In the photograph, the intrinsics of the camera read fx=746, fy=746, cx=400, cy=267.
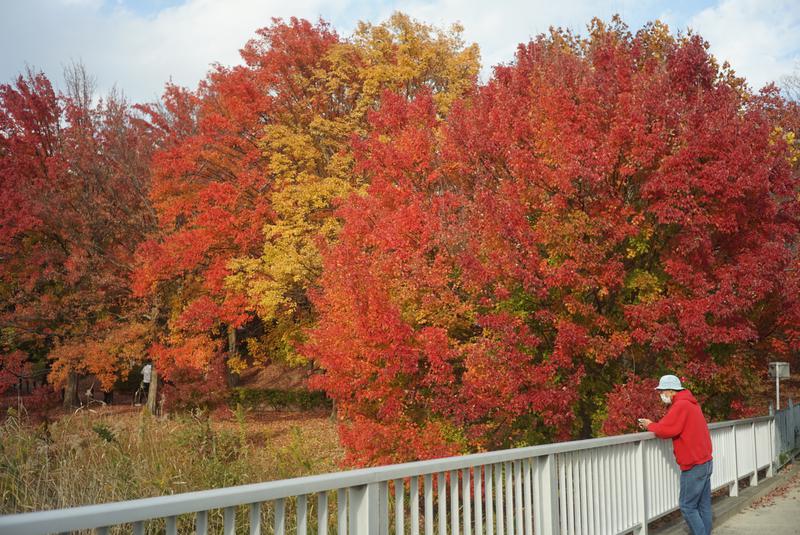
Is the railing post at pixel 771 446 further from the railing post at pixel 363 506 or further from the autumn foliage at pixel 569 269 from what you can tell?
the railing post at pixel 363 506

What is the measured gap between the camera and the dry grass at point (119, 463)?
9.15 meters

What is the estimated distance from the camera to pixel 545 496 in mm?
6105

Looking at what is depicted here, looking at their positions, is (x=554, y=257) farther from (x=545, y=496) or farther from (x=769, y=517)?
(x=545, y=496)

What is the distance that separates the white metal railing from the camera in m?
3.15

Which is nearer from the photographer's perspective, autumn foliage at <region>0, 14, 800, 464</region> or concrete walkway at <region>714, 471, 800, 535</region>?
concrete walkway at <region>714, 471, 800, 535</region>

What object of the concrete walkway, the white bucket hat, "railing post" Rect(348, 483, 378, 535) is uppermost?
the white bucket hat

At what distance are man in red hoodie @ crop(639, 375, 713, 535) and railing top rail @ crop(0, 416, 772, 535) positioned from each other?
286 centimetres

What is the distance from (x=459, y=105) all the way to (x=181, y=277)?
15529 mm

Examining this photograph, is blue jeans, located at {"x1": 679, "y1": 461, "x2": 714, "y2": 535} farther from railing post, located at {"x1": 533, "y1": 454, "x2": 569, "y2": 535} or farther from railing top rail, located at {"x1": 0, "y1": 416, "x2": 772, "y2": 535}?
railing top rail, located at {"x1": 0, "y1": 416, "x2": 772, "y2": 535}

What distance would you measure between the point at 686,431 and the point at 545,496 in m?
2.22

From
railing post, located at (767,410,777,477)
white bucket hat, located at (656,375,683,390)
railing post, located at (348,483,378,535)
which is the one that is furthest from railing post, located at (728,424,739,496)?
railing post, located at (348,483,378,535)

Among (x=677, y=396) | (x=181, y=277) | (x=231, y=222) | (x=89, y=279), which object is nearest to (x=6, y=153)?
(x=89, y=279)

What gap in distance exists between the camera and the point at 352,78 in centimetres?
2642

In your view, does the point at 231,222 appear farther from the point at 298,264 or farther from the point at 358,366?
the point at 358,366
